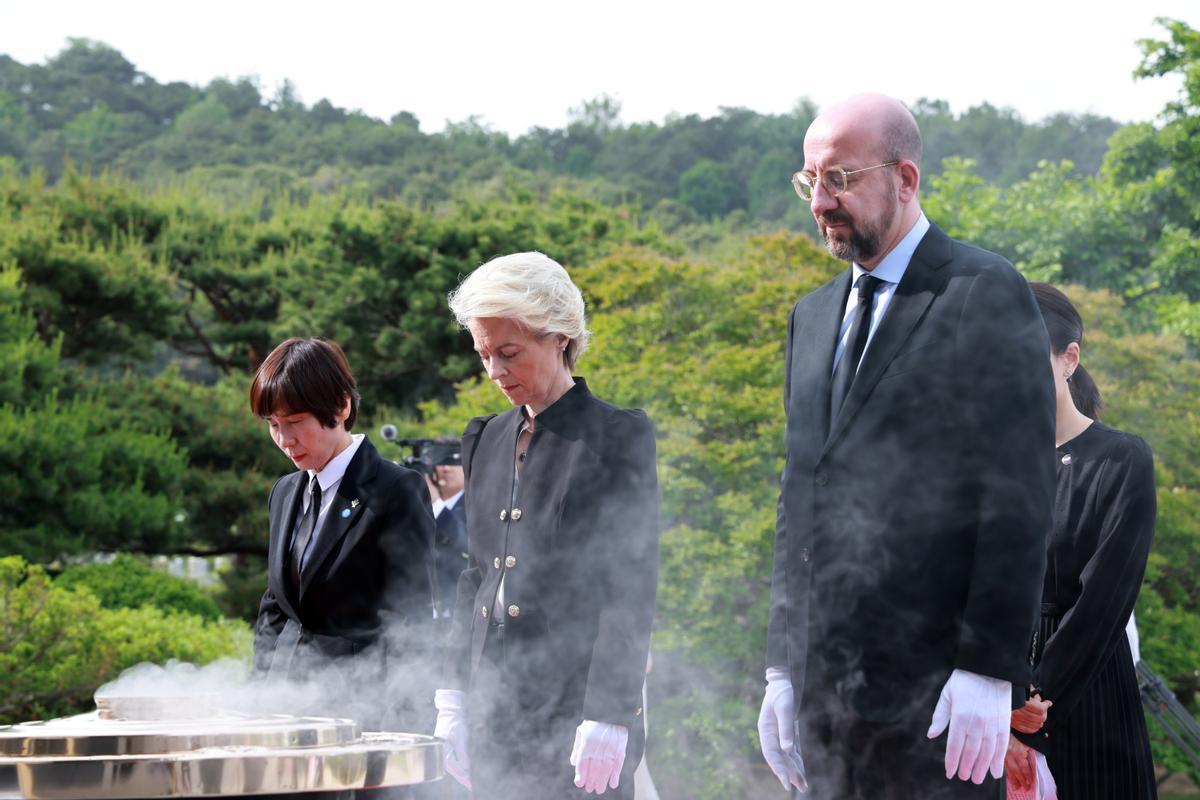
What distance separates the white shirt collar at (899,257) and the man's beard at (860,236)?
1.0 inches

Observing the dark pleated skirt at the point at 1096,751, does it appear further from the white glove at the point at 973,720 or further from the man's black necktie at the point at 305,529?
the man's black necktie at the point at 305,529

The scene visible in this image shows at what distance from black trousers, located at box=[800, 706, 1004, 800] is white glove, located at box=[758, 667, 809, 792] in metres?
0.11

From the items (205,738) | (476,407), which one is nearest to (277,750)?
(205,738)

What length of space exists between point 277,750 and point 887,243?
1387 mm

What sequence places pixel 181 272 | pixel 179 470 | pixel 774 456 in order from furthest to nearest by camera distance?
pixel 181 272 → pixel 179 470 → pixel 774 456

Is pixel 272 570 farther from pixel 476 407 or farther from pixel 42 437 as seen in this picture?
pixel 42 437

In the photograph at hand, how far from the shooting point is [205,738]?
198 cm

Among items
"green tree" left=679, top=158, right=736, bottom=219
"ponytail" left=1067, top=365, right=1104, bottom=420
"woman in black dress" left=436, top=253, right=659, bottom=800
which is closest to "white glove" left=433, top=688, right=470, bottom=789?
"woman in black dress" left=436, top=253, right=659, bottom=800

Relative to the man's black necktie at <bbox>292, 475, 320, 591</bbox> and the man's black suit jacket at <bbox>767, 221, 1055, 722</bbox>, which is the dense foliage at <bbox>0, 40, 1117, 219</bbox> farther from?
the man's black suit jacket at <bbox>767, 221, 1055, 722</bbox>

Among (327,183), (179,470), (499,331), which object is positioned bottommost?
(179,470)

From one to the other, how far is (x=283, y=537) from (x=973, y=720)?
2.15 meters

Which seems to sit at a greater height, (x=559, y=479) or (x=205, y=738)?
(x=559, y=479)

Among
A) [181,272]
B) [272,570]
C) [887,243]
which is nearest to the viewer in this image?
[887,243]

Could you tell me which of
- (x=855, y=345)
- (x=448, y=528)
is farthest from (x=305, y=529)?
(x=448, y=528)
